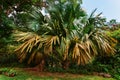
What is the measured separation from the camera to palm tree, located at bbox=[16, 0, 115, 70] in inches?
460

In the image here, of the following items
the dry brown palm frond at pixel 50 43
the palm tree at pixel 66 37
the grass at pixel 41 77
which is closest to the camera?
the grass at pixel 41 77

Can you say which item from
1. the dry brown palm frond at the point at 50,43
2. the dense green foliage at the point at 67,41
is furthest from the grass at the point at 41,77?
the dry brown palm frond at the point at 50,43

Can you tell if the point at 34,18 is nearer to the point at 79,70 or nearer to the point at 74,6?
the point at 74,6

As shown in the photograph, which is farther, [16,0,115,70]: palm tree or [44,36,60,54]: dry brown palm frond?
[16,0,115,70]: palm tree

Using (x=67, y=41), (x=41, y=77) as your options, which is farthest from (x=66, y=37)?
(x=41, y=77)

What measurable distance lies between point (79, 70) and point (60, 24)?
2431mm

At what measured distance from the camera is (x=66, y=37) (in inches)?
473

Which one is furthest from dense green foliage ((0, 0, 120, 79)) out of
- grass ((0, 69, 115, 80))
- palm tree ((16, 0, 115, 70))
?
grass ((0, 69, 115, 80))

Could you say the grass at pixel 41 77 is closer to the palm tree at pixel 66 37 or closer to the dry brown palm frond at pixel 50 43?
the palm tree at pixel 66 37

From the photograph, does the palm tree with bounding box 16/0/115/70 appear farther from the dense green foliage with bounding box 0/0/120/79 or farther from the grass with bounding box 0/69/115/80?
the grass with bounding box 0/69/115/80

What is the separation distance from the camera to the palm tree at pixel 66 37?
11.7 m

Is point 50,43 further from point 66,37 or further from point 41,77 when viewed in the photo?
point 41,77

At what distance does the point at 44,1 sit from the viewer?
18.1 meters

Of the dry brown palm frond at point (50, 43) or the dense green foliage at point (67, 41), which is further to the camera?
the dense green foliage at point (67, 41)
